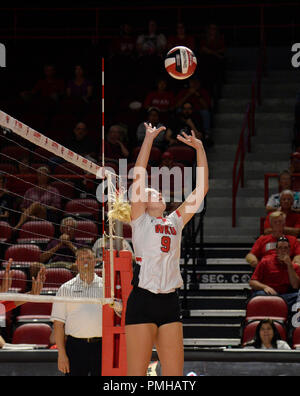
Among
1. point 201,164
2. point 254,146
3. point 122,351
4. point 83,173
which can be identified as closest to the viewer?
point 201,164

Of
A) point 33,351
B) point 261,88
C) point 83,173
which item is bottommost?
point 33,351

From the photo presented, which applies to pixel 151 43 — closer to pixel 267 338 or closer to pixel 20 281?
pixel 20 281

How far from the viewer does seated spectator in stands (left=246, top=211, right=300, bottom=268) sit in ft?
32.7

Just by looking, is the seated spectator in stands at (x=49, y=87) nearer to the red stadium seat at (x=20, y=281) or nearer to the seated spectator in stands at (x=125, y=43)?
the seated spectator in stands at (x=125, y=43)

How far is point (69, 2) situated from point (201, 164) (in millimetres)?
11175

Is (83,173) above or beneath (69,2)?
beneath

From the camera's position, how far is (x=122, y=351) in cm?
682

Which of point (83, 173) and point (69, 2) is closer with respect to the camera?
point (83, 173)

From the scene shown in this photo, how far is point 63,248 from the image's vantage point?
33.2 feet

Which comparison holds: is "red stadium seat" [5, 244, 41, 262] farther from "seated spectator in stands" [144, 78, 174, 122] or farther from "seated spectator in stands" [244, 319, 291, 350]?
"seated spectator in stands" [144, 78, 174, 122]

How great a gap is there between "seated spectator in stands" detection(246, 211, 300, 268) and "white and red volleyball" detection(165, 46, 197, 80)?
2.77 m

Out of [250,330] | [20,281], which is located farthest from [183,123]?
[250,330]

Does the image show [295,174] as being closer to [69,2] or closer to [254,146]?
[254,146]

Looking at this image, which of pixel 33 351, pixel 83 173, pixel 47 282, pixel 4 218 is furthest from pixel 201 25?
pixel 33 351
